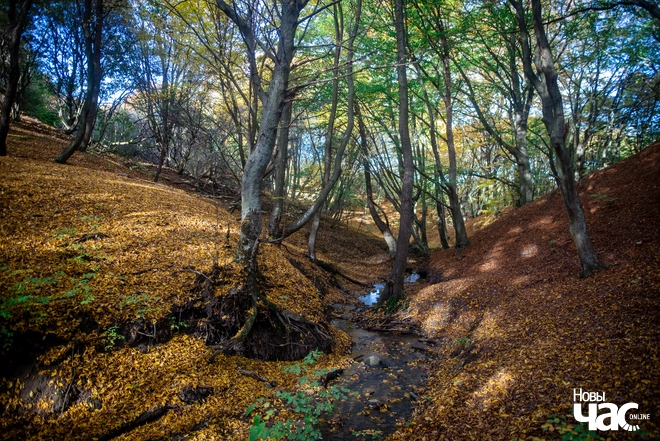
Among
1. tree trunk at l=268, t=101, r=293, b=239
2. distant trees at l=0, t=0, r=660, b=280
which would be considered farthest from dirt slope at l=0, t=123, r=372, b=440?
tree trunk at l=268, t=101, r=293, b=239

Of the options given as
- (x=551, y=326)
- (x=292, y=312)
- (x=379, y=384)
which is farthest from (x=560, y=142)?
(x=292, y=312)

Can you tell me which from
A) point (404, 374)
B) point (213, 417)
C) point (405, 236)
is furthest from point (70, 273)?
point (405, 236)

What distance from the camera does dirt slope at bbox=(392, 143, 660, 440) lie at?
2920mm

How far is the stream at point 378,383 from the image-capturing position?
3.68 m

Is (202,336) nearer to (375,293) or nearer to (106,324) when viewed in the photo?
(106,324)

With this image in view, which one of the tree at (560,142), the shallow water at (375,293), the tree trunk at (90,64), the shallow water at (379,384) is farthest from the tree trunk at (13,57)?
the tree at (560,142)

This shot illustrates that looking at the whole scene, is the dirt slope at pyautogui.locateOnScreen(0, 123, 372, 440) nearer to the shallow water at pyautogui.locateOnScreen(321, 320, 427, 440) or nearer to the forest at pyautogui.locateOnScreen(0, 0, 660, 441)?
the forest at pyautogui.locateOnScreen(0, 0, 660, 441)

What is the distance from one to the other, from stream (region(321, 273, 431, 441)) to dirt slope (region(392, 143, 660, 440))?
349 millimetres

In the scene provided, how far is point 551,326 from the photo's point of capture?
14.7 ft

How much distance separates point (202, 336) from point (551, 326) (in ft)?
16.2

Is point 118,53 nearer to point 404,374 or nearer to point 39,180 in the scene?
point 39,180

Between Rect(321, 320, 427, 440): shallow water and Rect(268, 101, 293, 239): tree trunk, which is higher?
Rect(268, 101, 293, 239): tree trunk

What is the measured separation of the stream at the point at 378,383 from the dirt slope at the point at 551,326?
0.35 metres

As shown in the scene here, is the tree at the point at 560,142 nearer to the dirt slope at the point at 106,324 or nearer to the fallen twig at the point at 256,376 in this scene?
the dirt slope at the point at 106,324
